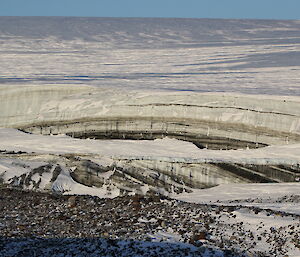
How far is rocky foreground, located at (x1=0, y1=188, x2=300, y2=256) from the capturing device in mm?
5098

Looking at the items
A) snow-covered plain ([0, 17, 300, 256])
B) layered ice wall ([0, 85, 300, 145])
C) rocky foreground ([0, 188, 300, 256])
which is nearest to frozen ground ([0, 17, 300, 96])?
snow-covered plain ([0, 17, 300, 256])

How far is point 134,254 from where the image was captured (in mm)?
4965

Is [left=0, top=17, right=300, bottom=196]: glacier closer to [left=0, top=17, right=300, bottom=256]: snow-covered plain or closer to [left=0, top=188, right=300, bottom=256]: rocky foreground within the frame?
[left=0, top=17, right=300, bottom=256]: snow-covered plain

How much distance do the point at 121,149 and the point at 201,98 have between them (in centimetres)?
138

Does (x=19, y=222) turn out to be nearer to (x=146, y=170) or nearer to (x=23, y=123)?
(x=146, y=170)

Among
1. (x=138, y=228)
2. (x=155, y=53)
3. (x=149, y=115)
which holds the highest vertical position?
(x=155, y=53)

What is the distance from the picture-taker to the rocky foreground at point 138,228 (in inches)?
201

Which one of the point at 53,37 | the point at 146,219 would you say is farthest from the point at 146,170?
the point at 53,37

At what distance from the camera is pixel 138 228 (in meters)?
5.70

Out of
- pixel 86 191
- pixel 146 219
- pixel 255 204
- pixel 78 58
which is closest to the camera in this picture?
pixel 146 219

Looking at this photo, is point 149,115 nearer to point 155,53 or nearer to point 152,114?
point 152,114

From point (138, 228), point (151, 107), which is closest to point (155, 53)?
point (151, 107)

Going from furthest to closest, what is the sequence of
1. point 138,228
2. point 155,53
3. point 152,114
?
point 155,53
point 152,114
point 138,228

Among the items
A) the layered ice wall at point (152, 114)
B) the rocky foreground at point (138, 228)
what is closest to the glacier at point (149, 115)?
the layered ice wall at point (152, 114)
